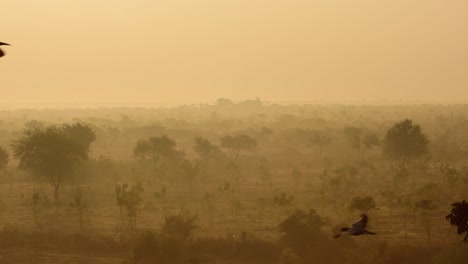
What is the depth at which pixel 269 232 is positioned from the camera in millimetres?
31953

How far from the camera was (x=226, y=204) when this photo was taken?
39969 millimetres

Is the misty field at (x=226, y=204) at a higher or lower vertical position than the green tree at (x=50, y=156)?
lower

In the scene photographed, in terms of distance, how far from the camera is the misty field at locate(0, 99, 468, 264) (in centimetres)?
2809

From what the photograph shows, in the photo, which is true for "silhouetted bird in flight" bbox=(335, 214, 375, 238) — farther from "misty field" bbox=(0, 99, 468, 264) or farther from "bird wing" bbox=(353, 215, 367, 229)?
"misty field" bbox=(0, 99, 468, 264)

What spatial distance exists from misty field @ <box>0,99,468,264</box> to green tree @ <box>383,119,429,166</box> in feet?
0.42

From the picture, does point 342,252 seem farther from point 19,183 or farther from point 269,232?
point 19,183

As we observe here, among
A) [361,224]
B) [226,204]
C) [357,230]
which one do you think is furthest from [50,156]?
[357,230]

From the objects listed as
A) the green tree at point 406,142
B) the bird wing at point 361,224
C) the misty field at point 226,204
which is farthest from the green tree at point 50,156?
the bird wing at point 361,224

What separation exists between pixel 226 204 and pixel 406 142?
84.1 ft

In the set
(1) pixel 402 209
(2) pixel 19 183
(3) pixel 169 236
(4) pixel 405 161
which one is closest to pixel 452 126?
(4) pixel 405 161

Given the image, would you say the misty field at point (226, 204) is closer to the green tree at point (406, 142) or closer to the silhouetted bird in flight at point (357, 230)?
the green tree at point (406, 142)

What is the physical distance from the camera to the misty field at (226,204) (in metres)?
28.1

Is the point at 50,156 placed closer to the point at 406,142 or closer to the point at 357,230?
the point at 357,230

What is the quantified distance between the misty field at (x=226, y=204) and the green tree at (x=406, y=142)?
0.13 meters
